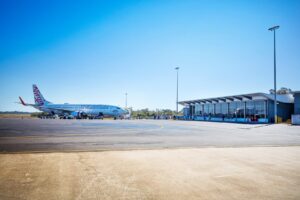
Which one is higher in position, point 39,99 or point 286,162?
point 39,99

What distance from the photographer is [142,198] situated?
3520mm

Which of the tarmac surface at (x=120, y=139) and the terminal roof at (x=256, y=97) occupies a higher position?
the terminal roof at (x=256, y=97)

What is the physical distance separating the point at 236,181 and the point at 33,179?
429 centimetres

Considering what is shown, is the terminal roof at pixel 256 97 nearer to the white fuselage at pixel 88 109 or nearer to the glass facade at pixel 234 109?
the glass facade at pixel 234 109

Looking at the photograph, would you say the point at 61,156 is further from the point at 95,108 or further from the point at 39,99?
the point at 39,99

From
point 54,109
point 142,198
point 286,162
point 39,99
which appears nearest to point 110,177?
point 142,198

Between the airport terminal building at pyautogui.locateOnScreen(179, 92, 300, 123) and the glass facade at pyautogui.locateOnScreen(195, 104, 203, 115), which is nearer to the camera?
the airport terminal building at pyautogui.locateOnScreen(179, 92, 300, 123)

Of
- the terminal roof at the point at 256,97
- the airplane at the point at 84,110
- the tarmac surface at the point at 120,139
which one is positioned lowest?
the tarmac surface at the point at 120,139

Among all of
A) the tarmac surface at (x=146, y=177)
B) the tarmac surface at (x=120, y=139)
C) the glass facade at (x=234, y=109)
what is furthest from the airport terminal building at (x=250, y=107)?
the tarmac surface at (x=146, y=177)

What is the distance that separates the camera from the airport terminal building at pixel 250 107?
133 feet

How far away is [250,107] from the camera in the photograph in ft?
151

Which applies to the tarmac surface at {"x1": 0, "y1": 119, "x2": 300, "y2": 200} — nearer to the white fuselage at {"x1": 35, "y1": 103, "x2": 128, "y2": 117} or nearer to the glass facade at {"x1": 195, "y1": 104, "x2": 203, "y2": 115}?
the white fuselage at {"x1": 35, "y1": 103, "x2": 128, "y2": 117}

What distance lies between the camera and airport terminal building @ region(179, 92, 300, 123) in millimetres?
40500

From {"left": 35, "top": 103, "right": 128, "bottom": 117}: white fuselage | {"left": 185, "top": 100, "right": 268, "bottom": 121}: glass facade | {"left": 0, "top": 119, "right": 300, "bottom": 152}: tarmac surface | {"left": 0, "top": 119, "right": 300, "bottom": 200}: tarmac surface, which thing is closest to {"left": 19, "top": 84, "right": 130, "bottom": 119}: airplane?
{"left": 35, "top": 103, "right": 128, "bottom": 117}: white fuselage
